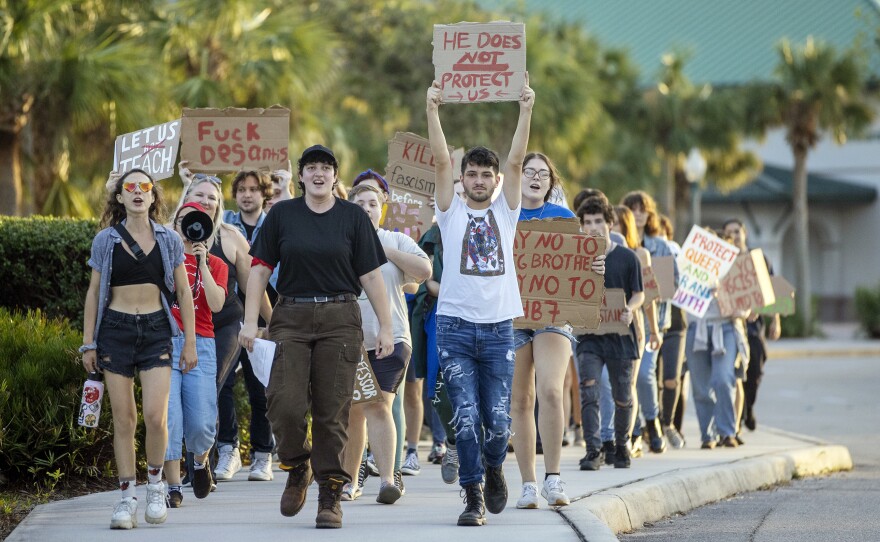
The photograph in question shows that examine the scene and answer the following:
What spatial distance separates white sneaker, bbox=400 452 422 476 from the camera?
946 cm

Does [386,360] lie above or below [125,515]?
above

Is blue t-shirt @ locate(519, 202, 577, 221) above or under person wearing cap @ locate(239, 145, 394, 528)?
above

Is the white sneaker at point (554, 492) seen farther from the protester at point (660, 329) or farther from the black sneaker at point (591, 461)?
the protester at point (660, 329)

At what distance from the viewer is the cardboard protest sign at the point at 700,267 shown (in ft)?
38.7

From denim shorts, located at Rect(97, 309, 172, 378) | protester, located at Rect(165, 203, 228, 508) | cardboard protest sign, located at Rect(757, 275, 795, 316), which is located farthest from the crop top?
cardboard protest sign, located at Rect(757, 275, 795, 316)

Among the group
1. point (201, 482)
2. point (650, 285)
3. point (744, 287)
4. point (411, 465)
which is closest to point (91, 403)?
point (201, 482)

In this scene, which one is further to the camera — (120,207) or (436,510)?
(436,510)

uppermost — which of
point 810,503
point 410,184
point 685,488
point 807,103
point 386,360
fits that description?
point 807,103

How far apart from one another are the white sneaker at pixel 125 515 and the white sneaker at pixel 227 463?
6.52ft

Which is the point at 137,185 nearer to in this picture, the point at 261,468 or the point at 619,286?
the point at 261,468

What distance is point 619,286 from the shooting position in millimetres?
9750

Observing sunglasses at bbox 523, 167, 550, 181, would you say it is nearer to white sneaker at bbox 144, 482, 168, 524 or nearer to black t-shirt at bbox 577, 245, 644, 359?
black t-shirt at bbox 577, 245, 644, 359

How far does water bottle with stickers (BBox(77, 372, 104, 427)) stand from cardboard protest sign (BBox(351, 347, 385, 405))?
1.32 m

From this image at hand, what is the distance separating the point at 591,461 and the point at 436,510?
2.17m
